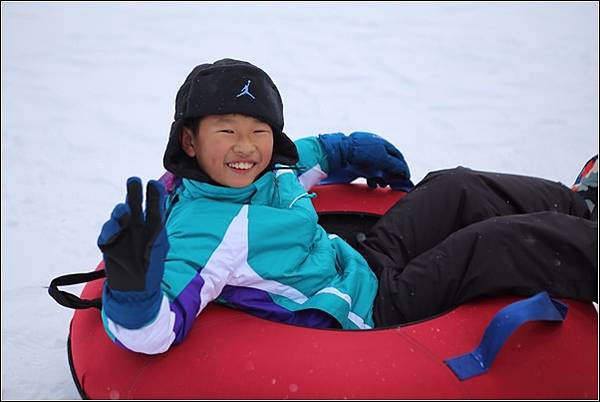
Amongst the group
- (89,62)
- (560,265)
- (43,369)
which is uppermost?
(560,265)

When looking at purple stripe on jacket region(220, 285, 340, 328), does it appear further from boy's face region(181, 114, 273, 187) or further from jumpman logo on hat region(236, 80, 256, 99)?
jumpman logo on hat region(236, 80, 256, 99)

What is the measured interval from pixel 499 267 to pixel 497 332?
0.22m

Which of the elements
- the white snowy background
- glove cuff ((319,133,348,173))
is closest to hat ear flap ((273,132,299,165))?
glove cuff ((319,133,348,173))

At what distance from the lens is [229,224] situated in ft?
4.95

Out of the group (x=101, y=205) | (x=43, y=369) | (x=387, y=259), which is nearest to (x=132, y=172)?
(x=101, y=205)

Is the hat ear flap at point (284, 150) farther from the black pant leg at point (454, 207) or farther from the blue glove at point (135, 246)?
the blue glove at point (135, 246)

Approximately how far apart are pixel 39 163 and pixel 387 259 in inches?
75.8

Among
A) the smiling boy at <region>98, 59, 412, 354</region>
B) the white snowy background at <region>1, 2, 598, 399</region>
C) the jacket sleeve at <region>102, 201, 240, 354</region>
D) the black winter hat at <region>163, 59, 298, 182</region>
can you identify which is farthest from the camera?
the white snowy background at <region>1, 2, 598, 399</region>

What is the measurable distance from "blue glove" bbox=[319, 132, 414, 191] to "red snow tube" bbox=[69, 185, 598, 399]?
0.75m

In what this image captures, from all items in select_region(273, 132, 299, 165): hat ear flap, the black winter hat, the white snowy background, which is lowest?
the white snowy background

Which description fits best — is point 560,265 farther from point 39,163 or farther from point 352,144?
point 39,163

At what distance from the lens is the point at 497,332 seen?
1344 mm

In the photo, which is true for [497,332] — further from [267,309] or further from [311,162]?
[311,162]

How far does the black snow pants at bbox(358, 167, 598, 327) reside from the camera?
4.94 ft
